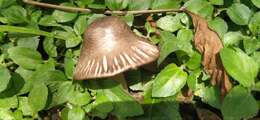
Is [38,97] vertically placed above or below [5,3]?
below

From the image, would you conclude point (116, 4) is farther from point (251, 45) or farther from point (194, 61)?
point (251, 45)

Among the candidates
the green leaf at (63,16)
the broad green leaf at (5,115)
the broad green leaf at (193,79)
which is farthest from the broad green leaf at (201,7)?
the broad green leaf at (5,115)

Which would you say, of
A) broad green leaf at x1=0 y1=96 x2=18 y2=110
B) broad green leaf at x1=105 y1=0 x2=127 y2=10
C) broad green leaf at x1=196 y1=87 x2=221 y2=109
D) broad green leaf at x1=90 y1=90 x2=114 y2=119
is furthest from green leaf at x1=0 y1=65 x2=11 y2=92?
broad green leaf at x1=196 y1=87 x2=221 y2=109

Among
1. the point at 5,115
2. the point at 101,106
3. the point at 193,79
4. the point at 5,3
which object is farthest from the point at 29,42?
the point at 193,79

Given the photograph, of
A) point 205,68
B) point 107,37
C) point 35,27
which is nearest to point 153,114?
point 205,68

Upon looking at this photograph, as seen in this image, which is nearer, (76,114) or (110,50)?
(110,50)

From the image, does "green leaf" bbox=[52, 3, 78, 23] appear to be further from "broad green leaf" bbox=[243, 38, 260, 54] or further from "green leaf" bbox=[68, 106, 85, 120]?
"broad green leaf" bbox=[243, 38, 260, 54]

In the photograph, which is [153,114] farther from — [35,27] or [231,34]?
[35,27]
